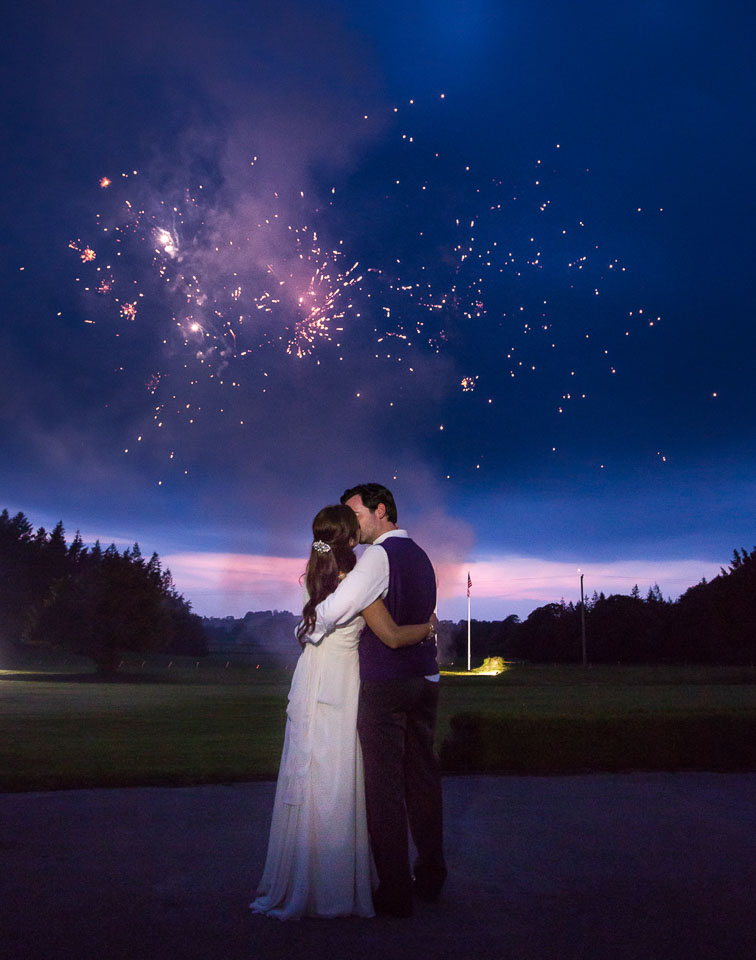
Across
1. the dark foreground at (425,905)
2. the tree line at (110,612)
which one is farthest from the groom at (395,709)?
the tree line at (110,612)

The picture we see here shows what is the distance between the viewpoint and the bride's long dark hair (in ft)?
15.0

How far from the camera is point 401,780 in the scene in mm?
4434

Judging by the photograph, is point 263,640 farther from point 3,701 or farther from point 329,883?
point 329,883

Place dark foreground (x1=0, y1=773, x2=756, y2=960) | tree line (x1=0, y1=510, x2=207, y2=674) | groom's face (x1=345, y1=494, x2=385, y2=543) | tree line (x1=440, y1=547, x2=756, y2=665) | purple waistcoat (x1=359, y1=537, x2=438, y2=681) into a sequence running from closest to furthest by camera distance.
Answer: dark foreground (x1=0, y1=773, x2=756, y2=960) → purple waistcoat (x1=359, y1=537, x2=438, y2=681) → groom's face (x1=345, y1=494, x2=385, y2=543) → tree line (x1=0, y1=510, x2=207, y2=674) → tree line (x1=440, y1=547, x2=756, y2=665)

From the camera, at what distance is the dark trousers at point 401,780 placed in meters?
4.30

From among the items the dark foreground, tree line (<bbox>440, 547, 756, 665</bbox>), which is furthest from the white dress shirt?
tree line (<bbox>440, 547, 756, 665</bbox>)

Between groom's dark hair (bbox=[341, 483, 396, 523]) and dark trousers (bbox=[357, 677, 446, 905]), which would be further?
groom's dark hair (bbox=[341, 483, 396, 523])

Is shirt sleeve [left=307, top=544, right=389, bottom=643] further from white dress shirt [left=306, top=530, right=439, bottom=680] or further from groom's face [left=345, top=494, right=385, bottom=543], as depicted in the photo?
groom's face [left=345, top=494, right=385, bottom=543]

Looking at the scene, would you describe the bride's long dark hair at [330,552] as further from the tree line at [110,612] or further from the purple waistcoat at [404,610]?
the tree line at [110,612]

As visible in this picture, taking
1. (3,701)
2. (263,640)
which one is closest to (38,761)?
(3,701)

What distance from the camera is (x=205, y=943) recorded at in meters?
3.74

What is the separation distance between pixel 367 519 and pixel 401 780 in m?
1.55

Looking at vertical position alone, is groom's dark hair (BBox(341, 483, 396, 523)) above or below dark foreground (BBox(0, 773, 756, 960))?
above

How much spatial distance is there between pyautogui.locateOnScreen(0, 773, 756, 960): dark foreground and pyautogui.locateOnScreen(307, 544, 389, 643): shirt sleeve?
1567 mm
